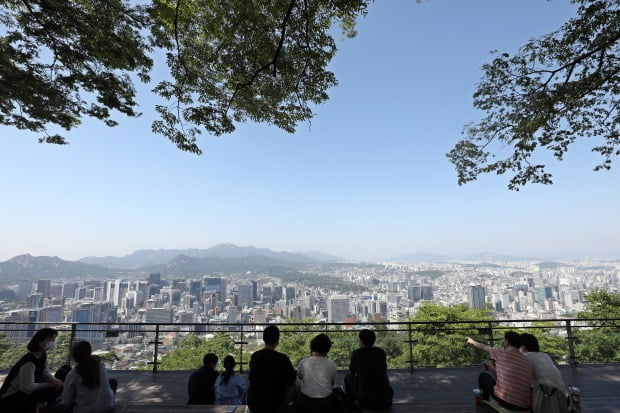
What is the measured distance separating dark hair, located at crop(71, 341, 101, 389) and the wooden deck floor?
1.40 metres

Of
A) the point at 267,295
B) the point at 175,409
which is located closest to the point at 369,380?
the point at 175,409

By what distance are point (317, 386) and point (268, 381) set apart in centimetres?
51

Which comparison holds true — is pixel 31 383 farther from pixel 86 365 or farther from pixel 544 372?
pixel 544 372

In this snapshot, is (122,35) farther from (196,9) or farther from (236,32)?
(236,32)

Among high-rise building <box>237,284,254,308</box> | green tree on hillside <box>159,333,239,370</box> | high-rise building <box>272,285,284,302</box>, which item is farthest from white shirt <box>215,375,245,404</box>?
high-rise building <box>272,285,284,302</box>

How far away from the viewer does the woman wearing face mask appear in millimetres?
2947

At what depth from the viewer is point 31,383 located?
9.89 feet

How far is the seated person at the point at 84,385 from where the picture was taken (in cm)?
285

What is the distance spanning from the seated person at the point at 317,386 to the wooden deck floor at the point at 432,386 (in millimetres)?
2034

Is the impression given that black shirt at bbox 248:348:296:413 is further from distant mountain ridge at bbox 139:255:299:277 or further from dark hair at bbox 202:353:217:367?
distant mountain ridge at bbox 139:255:299:277

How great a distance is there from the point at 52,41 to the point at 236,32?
3.87m

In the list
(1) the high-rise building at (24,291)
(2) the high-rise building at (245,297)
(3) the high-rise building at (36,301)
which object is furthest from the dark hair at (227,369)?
(1) the high-rise building at (24,291)

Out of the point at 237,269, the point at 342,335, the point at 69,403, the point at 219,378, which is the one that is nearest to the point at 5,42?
the point at 69,403

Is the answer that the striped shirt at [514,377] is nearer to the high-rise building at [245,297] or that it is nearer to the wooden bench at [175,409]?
the wooden bench at [175,409]
